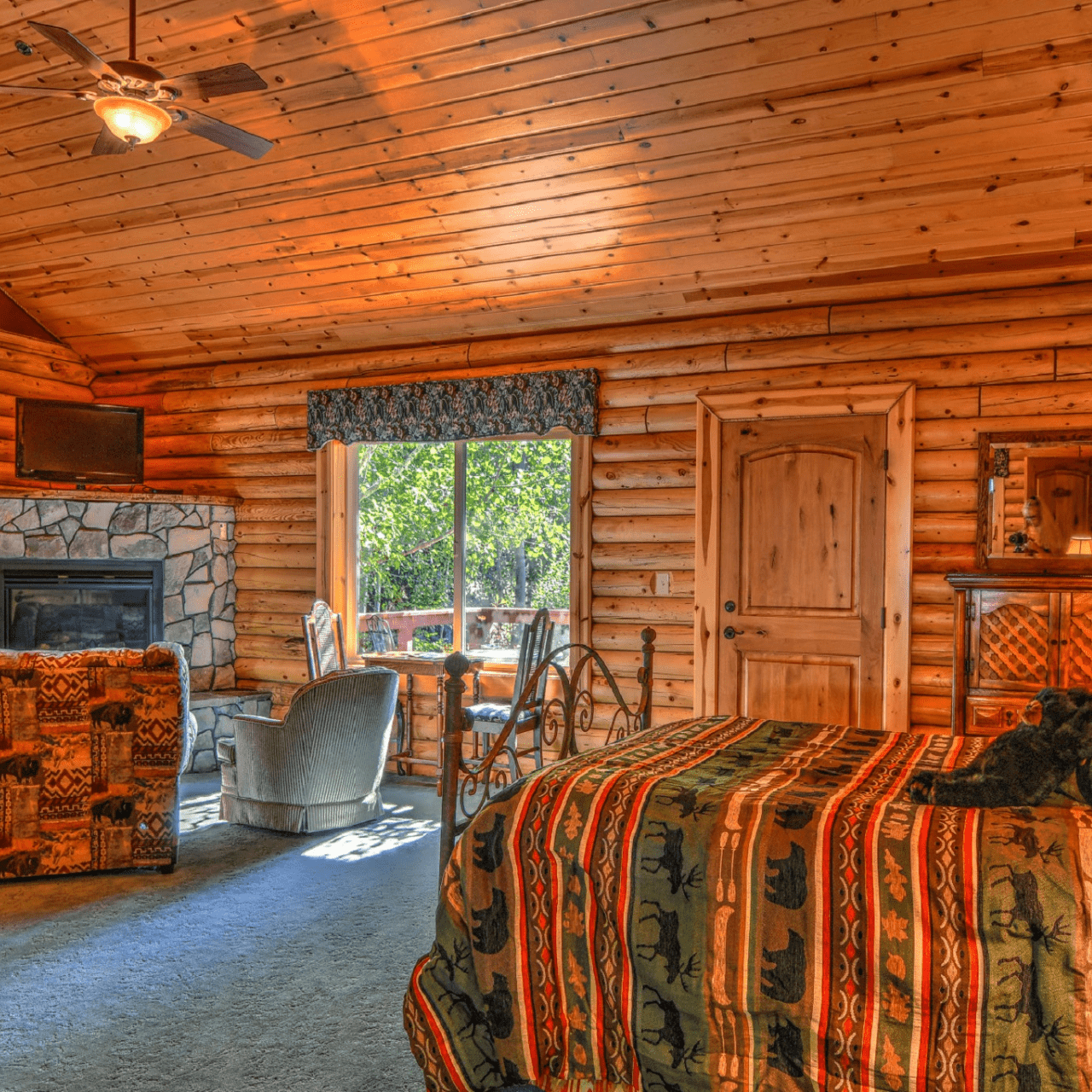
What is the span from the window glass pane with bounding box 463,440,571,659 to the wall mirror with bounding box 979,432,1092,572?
92.4 inches

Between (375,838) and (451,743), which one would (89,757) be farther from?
(451,743)

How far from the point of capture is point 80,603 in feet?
19.9

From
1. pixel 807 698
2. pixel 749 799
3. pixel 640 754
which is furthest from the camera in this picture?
pixel 807 698

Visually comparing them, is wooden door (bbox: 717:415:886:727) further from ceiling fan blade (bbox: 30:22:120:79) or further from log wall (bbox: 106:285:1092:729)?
ceiling fan blade (bbox: 30:22:120:79)

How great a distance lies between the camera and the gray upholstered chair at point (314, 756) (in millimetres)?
4422

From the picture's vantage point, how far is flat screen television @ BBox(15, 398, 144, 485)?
6094 mm

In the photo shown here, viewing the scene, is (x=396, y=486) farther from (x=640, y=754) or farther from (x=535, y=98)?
(x=640, y=754)

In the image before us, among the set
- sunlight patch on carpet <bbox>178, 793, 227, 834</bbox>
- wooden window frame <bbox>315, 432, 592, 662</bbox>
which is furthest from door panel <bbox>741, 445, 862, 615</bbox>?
sunlight patch on carpet <bbox>178, 793, 227, 834</bbox>

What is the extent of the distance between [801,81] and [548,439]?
2.62m

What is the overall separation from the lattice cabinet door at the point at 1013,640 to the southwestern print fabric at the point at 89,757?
11.2 feet

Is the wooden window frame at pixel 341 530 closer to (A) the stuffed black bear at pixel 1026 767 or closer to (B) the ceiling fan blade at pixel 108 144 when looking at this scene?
(B) the ceiling fan blade at pixel 108 144

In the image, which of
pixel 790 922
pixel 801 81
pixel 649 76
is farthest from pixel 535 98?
pixel 790 922

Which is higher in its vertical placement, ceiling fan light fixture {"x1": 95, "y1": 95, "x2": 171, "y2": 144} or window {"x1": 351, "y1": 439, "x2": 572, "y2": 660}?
ceiling fan light fixture {"x1": 95, "y1": 95, "x2": 171, "y2": 144}

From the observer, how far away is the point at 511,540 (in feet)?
19.6
